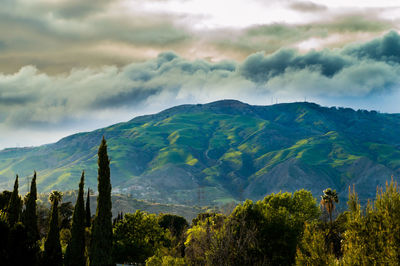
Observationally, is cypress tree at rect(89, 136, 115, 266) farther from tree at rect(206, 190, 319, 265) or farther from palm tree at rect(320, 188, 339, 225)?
palm tree at rect(320, 188, 339, 225)

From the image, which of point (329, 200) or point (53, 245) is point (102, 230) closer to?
point (53, 245)

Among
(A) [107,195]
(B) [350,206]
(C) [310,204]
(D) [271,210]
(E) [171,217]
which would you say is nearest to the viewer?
(B) [350,206]

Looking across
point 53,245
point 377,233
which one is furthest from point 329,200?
point 377,233

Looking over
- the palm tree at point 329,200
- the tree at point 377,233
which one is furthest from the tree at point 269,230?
the tree at point 377,233

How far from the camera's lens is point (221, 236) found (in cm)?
4581

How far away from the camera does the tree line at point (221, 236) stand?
23.9m

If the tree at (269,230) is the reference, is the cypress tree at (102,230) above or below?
above

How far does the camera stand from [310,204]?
79.8 meters

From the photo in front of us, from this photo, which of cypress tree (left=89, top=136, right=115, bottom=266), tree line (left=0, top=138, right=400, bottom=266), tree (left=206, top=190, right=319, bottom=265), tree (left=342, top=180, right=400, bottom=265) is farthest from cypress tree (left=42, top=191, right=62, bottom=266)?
tree (left=342, top=180, right=400, bottom=265)

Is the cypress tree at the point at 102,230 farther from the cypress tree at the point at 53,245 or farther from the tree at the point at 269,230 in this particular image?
the tree at the point at 269,230

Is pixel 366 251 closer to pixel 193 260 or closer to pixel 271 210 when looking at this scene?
pixel 193 260

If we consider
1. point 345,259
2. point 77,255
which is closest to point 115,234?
point 77,255

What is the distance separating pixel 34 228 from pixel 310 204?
48.6 meters

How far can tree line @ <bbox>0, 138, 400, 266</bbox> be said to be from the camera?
23891mm
